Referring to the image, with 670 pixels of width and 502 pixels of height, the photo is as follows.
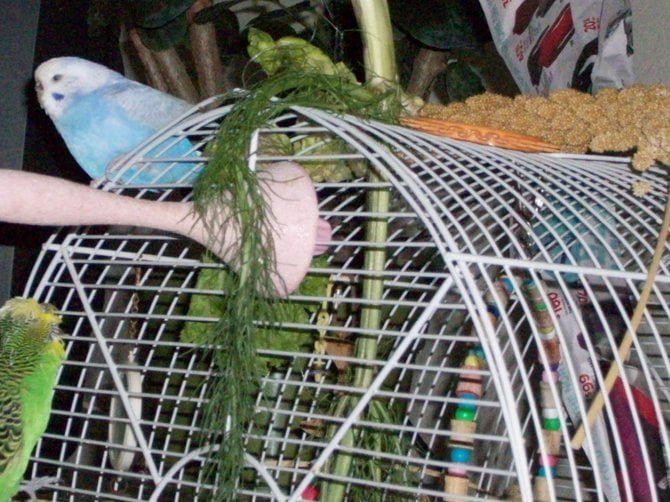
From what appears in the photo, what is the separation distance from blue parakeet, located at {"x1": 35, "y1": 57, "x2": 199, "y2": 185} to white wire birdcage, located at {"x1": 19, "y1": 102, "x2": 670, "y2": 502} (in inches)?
3.5

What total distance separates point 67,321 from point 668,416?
90 cm

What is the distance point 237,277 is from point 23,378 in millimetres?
216

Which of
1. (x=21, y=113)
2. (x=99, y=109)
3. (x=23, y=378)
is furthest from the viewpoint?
(x=21, y=113)

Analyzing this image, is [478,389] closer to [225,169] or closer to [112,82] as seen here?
[225,169]

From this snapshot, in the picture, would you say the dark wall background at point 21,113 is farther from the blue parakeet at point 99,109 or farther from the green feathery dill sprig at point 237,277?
the green feathery dill sprig at point 237,277

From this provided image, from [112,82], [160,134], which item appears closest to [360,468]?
[160,134]

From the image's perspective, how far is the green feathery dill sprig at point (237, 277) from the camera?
551 mm

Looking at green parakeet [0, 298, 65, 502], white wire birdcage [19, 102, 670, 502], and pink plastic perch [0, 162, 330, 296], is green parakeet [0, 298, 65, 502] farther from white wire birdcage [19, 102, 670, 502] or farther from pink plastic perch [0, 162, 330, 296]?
pink plastic perch [0, 162, 330, 296]

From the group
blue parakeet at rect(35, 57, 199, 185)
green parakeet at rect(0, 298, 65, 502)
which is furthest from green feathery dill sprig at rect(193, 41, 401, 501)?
blue parakeet at rect(35, 57, 199, 185)

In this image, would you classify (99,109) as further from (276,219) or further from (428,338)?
(428,338)

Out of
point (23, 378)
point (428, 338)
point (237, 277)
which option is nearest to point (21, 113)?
point (23, 378)

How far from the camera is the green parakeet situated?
2.09 ft

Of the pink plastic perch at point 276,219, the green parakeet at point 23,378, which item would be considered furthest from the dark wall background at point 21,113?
the pink plastic perch at point 276,219

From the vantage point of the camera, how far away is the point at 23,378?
646mm
